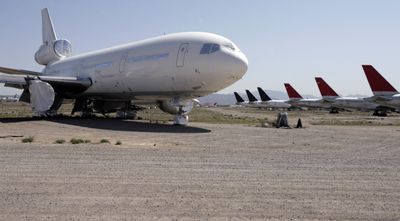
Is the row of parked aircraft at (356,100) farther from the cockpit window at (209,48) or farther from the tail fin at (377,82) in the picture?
the cockpit window at (209,48)

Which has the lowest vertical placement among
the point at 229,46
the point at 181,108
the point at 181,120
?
the point at 181,120

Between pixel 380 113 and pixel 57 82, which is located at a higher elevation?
pixel 57 82

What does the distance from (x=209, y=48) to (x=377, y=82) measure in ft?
84.7

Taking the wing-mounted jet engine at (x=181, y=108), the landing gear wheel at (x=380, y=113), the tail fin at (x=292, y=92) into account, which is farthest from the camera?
the tail fin at (x=292, y=92)

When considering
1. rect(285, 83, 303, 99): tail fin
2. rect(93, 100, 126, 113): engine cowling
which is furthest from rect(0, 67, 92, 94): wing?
Result: rect(285, 83, 303, 99): tail fin

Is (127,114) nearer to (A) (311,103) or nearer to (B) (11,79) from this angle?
(B) (11,79)

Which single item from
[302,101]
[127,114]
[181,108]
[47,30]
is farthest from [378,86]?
[302,101]

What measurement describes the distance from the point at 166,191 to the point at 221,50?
13702mm

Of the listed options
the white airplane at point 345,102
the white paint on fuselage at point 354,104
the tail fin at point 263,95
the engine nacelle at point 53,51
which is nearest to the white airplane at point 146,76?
the engine nacelle at point 53,51

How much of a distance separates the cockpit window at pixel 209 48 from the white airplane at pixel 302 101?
48.6 m

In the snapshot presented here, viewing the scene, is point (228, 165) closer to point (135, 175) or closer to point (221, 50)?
point (135, 175)

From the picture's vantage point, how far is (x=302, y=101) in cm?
7569

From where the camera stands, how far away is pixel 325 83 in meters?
65.2

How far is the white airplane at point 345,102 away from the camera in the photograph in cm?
5322
